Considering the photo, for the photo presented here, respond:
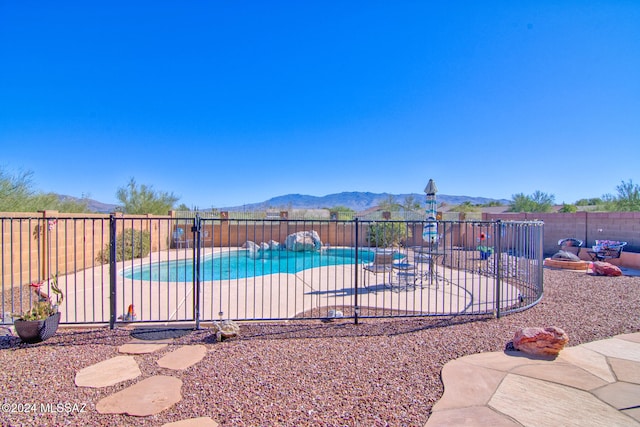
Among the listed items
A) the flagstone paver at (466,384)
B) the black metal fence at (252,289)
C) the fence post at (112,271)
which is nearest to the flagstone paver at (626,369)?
the flagstone paver at (466,384)

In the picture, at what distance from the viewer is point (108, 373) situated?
9.85ft

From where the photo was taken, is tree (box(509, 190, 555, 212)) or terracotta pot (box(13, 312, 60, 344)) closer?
terracotta pot (box(13, 312, 60, 344))

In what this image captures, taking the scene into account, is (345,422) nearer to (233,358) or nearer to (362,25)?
(233,358)

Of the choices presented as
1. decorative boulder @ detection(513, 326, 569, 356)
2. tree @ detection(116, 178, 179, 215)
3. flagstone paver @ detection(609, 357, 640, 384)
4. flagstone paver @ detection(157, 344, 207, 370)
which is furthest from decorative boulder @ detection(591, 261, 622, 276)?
tree @ detection(116, 178, 179, 215)

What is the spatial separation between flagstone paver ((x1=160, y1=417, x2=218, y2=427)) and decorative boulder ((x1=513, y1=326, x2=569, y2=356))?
333cm

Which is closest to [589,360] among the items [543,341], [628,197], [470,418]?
[543,341]

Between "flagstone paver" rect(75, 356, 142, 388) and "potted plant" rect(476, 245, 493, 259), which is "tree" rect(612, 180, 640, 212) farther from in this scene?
"flagstone paver" rect(75, 356, 142, 388)

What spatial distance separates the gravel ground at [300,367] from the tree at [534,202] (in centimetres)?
2429

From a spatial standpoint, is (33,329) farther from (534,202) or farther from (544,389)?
(534,202)

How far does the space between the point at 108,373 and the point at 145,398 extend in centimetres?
75

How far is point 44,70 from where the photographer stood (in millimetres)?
10742

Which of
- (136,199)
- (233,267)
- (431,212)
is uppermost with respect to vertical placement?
(136,199)

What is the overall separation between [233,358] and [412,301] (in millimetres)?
4031

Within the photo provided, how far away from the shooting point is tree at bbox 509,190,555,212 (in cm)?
2558
